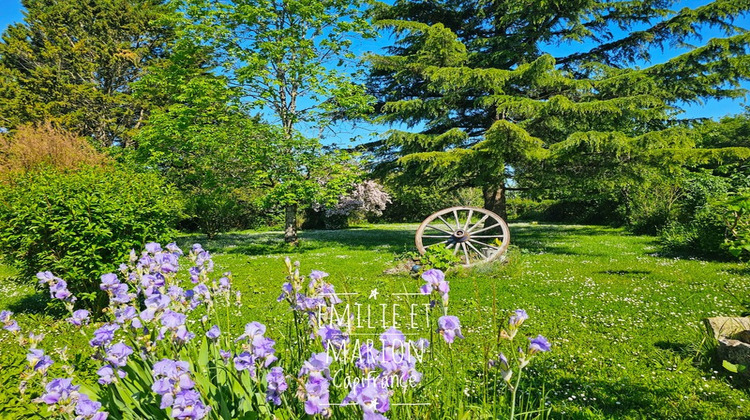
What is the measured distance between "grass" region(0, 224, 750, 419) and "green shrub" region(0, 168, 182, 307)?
0.78m

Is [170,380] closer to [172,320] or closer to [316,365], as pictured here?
[172,320]

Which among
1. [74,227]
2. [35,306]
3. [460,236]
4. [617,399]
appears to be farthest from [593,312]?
[35,306]

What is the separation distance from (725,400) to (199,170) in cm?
1386

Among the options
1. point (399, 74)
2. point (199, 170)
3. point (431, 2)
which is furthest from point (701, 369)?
point (199, 170)

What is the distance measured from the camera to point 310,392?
42.4 inches

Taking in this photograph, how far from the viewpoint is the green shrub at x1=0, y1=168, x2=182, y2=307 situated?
4.83m

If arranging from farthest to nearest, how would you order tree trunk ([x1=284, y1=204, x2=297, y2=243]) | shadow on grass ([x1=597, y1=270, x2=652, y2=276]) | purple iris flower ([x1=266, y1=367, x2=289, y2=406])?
1. tree trunk ([x1=284, y1=204, x2=297, y2=243])
2. shadow on grass ([x1=597, y1=270, x2=652, y2=276])
3. purple iris flower ([x1=266, y1=367, x2=289, y2=406])

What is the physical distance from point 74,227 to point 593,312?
710cm

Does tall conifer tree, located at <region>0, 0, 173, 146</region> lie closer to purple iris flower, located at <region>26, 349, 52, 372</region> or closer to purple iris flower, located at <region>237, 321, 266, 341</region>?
purple iris flower, located at <region>26, 349, 52, 372</region>

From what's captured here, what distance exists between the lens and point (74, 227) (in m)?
4.88

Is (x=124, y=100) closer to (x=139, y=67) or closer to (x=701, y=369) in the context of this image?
(x=139, y=67)

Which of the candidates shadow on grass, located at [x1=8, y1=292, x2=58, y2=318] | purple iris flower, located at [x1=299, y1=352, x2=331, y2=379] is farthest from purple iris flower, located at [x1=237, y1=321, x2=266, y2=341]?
shadow on grass, located at [x1=8, y1=292, x2=58, y2=318]

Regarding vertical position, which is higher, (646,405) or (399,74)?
(399,74)

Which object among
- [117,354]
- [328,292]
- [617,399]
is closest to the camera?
[117,354]
